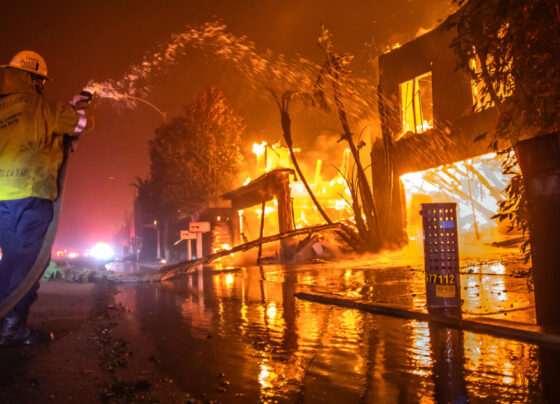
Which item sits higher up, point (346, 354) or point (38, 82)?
point (38, 82)

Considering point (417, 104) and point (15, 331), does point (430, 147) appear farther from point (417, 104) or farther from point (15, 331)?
point (15, 331)

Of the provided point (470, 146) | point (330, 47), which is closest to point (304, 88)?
point (330, 47)

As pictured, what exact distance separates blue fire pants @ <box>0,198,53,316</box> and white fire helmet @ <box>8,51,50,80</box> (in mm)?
1268

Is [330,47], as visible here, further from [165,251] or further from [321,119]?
[165,251]

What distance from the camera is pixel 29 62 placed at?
4.64 metres

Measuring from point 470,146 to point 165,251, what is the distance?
37.7 metres

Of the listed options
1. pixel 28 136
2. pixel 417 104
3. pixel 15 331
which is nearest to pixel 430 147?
pixel 417 104

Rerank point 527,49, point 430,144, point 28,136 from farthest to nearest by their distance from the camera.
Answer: point 430,144, point 527,49, point 28,136

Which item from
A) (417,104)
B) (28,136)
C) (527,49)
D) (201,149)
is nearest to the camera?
(28,136)

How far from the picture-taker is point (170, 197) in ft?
119

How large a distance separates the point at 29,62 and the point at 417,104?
54.5 ft

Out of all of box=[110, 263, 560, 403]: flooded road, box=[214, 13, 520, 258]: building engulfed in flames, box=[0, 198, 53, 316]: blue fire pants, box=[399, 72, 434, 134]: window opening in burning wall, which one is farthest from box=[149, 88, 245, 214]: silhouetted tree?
box=[0, 198, 53, 316]: blue fire pants

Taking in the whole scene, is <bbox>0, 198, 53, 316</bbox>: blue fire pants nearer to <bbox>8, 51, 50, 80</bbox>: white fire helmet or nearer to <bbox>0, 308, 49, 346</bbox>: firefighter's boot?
<bbox>0, 308, 49, 346</bbox>: firefighter's boot

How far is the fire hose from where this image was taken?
4078mm
